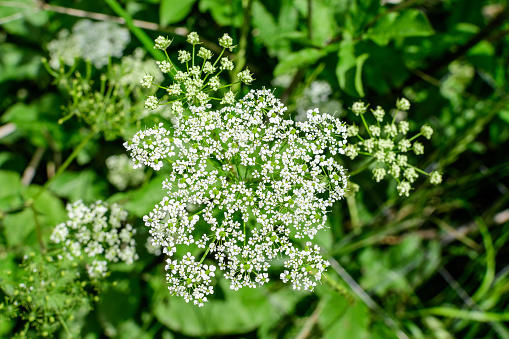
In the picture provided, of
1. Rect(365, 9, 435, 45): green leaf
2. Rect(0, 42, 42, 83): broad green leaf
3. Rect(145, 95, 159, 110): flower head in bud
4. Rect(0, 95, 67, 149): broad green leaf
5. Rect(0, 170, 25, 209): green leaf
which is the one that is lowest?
Rect(0, 170, 25, 209): green leaf

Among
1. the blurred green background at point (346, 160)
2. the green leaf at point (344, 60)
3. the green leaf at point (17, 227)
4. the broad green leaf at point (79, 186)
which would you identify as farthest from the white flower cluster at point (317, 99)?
the green leaf at point (17, 227)

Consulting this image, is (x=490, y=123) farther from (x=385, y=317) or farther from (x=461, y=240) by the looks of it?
(x=385, y=317)

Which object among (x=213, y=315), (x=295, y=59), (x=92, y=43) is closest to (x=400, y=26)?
(x=295, y=59)

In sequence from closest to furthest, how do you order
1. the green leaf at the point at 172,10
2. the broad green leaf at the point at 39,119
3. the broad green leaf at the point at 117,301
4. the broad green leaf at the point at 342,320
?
the green leaf at the point at 172,10 < the broad green leaf at the point at 117,301 < the broad green leaf at the point at 342,320 < the broad green leaf at the point at 39,119

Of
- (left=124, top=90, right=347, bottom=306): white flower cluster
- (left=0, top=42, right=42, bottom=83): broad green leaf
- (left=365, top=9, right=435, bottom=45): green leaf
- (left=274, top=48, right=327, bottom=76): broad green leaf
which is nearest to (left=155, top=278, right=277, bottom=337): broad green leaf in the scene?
(left=124, top=90, right=347, bottom=306): white flower cluster

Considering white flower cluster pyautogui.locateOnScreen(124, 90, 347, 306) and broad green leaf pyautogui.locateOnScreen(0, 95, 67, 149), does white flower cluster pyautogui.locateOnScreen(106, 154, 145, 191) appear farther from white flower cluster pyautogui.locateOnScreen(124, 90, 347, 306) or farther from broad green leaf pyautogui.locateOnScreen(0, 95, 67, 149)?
white flower cluster pyautogui.locateOnScreen(124, 90, 347, 306)

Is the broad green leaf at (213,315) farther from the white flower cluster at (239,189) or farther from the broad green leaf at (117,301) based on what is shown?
the white flower cluster at (239,189)

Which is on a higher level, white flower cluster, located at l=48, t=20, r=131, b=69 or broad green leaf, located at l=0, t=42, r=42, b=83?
white flower cluster, located at l=48, t=20, r=131, b=69

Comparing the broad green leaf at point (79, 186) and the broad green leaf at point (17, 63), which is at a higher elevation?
the broad green leaf at point (17, 63)
